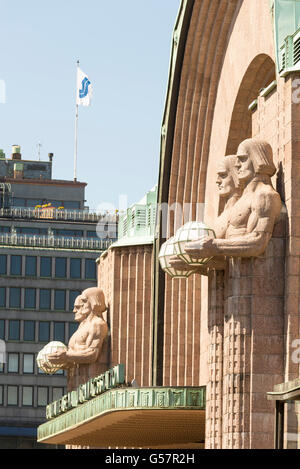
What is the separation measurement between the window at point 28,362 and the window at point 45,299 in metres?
3.87

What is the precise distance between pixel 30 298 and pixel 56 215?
1365cm

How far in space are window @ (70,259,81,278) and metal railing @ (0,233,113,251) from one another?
142 centimetres

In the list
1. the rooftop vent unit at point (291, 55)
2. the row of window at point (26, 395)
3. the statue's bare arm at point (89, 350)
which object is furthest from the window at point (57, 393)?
the rooftop vent unit at point (291, 55)

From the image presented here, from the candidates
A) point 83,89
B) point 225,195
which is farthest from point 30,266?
point 225,195

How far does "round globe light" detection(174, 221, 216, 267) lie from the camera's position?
39625 mm

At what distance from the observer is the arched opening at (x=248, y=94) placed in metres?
44.8

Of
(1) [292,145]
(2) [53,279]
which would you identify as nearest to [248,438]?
(1) [292,145]

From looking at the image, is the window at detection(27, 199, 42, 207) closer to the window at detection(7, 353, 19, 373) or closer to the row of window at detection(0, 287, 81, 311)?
the row of window at detection(0, 287, 81, 311)

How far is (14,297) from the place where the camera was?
115 metres

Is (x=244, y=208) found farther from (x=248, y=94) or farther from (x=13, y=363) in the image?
(x=13, y=363)

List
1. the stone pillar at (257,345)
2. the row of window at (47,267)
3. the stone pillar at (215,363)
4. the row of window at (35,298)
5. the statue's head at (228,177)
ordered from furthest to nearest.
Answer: the row of window at (47,267) < the row of window at (35,298) < the stone pillar at (215,363) < the statue's head at (228,177) < the stone pillar at (257,345)

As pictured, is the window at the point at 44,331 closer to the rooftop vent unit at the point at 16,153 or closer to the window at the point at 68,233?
the window at the point at 68,233

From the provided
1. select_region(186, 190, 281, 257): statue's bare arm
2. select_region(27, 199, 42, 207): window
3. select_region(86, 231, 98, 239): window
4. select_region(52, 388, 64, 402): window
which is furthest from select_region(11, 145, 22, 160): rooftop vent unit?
select_region(186, 190, 281, 257): statue's bare arm

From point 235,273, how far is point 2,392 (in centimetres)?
7798
